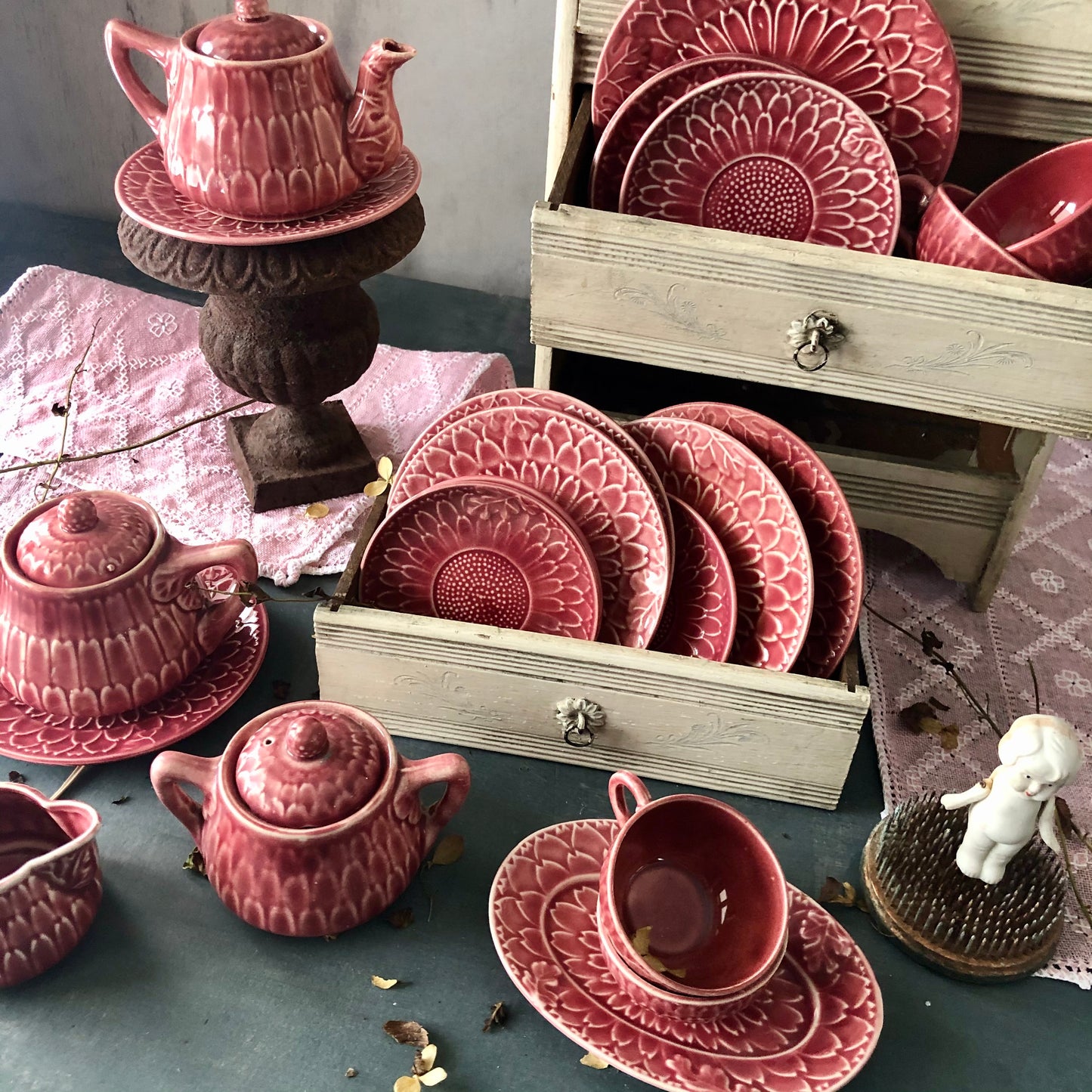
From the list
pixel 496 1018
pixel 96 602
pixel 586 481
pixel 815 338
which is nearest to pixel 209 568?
pixel 96 602

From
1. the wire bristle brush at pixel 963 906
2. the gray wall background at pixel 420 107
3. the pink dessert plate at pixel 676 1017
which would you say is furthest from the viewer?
the gray wall background at pixel 420 107

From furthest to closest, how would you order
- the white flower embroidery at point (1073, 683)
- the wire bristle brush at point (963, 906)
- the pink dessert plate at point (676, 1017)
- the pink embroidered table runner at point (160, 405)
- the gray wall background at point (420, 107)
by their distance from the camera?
the gray wall background at point (420, 107) → the pink embroidered table runner at point (160, 405) → the white flower embroidery at point (1073, 683) → the wire bristle brush at point (963, 906) → the pink dessert plate at point (676, 1017)

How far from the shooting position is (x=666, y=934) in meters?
0.78

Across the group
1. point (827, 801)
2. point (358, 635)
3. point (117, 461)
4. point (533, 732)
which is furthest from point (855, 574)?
point (117, 461)

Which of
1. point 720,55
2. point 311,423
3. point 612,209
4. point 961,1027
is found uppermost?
point 720,55

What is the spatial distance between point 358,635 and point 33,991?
34 cm

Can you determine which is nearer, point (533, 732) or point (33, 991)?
point (33, 991)

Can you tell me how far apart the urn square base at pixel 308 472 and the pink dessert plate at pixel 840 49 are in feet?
1.59

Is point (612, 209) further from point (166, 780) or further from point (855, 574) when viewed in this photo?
point (166, 780)

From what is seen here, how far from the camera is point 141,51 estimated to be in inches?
36.1

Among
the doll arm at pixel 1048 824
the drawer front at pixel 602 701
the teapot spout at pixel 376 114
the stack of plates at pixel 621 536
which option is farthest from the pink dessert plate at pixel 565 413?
the doll arm at pixel 1048 824

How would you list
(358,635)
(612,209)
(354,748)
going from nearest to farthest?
(354,748)
(358,635)
(612,209)

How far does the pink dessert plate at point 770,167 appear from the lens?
0.88 metres

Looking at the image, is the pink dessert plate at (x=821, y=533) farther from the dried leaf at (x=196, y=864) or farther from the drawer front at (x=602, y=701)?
the dried leaf at (x=196, y=864)
